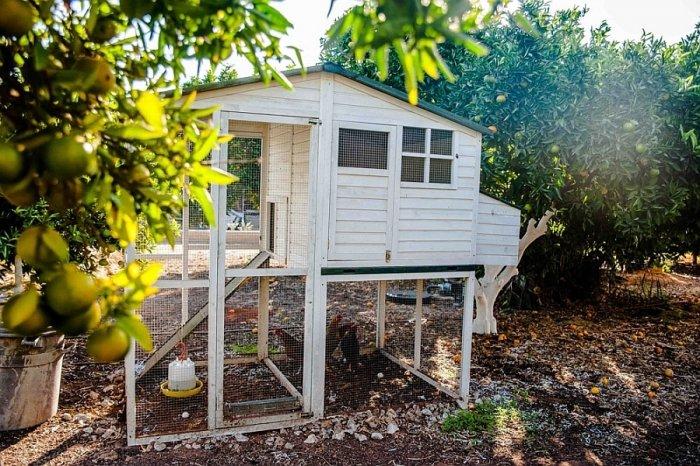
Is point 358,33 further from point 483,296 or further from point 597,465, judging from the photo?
point 483,296

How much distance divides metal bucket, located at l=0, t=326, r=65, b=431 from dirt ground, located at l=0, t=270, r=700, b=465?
0.54ft

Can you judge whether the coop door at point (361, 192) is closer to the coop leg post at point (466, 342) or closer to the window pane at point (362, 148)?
the window pane at point (362, 148)

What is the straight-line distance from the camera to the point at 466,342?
21.3ft

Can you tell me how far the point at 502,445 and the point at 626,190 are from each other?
15.6 feet

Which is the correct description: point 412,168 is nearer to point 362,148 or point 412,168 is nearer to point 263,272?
point 362,148

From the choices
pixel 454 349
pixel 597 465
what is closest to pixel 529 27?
pixel 597 465

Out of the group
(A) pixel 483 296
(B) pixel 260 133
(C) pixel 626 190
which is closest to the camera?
(B) pixel 260 133

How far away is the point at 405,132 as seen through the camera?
600 centimetres

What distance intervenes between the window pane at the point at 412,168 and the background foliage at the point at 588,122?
3293 mm

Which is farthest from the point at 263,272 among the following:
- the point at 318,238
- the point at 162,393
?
the point at 162,393

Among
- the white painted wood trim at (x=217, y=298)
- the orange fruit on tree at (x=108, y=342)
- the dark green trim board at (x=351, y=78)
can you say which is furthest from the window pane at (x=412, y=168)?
the orange fruit on tree at (x=108, y=342)

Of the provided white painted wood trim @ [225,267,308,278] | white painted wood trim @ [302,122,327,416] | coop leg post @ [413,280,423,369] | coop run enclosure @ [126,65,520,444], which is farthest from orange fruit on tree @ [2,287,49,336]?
coop leg post @ [413,280,423,369]

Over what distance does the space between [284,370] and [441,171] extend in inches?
126

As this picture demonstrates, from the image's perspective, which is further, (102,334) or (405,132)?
(405,132)
